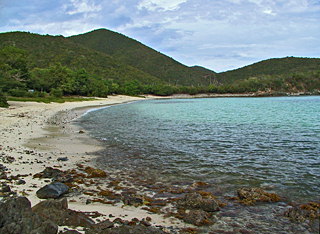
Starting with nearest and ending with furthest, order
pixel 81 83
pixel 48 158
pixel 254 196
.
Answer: pixel 254 196
pixel 48 158
pixel 81 83

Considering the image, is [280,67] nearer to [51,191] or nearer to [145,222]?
[51,191]

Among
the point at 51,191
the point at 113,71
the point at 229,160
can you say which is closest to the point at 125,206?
the point at 51,191

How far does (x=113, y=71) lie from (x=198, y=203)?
13756 centimetres

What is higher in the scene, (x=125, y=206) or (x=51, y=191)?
(x=51, y=191)

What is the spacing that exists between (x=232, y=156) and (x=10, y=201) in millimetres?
10079

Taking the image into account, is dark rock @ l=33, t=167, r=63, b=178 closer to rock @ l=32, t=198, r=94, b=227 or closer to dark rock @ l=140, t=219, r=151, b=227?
rock @ l=32, t=198, r=94, b=227

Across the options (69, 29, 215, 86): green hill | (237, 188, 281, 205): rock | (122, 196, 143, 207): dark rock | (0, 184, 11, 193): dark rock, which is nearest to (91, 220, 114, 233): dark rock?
(122, 196, 143, 207): dark rock

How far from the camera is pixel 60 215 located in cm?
532

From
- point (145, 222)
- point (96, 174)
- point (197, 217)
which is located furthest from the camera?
point (96, 174)

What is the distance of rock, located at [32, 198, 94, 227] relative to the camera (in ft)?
17.0

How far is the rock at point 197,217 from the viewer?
588 centimetres

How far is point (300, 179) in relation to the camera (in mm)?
9109

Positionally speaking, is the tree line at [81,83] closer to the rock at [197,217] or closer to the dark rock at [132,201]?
the dark rock at [132,201]

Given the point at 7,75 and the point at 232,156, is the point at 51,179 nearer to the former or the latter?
the point at 232,156
